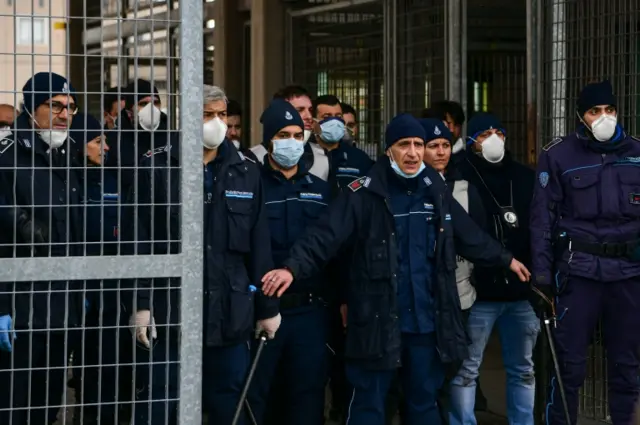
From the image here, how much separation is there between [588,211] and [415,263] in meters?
1.05

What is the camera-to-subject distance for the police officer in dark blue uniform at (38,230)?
5180mm

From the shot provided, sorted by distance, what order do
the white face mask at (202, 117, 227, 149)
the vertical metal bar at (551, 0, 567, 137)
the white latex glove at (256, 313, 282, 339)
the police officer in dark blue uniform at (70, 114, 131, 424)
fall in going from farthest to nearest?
the vertical metal bar at (551, 0, 567, 137) → the white latex glove at (256, 313, 282, 339) → the white face mask at (202, 117, 227, 149) → the police officer in dark blue uniform at (70, 114, 131, 424)

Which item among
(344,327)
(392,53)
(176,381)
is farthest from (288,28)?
(176,381)

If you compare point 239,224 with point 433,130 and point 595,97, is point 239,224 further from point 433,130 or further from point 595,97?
point 595,97

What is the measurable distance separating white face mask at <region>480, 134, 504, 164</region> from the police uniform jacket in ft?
1.21

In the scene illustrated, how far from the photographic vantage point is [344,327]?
733 cm

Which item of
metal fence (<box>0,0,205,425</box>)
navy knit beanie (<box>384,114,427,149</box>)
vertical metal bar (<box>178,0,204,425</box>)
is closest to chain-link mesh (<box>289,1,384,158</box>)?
navy knit beanie (<box>384,114,427,149</box>)

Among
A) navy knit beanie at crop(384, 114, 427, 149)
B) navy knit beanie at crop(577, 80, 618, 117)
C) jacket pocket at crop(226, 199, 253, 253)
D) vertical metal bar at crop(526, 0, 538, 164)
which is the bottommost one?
jacket pocket at crop(226, 199, 253, 253)

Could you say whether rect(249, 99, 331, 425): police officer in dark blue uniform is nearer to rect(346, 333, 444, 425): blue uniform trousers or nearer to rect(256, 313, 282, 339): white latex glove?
rect(346, 333, 444, 425): blue uniform trousers

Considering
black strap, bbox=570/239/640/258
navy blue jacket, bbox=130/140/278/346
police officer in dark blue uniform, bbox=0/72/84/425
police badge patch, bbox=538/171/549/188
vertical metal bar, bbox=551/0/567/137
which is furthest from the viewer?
vertical metal bar, bbox=551/0/567/137

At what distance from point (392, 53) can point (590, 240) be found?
4.21 m

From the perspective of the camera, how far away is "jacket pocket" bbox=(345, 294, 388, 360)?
6496 mm

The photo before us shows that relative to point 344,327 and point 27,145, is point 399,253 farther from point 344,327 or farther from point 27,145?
point 27,145

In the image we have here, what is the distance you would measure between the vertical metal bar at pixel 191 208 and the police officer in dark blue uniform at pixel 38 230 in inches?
17.5
